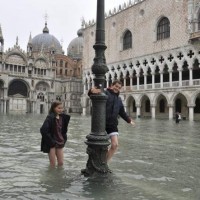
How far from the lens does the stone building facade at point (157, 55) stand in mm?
35406

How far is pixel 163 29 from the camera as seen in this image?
129 ft

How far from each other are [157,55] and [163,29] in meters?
3.30

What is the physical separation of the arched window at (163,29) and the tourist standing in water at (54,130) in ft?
115

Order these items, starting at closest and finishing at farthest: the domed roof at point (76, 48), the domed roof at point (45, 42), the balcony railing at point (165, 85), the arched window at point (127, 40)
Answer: the balcony railing at point (165, 85) < the arched window at point (127, 40) < the domed roof at point (45, 42) < the domed roof at point (76, 48)

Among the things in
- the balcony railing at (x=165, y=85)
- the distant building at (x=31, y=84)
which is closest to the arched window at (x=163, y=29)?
the balcony railing at (x=165, y=85)

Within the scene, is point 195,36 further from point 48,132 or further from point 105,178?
point 105,178

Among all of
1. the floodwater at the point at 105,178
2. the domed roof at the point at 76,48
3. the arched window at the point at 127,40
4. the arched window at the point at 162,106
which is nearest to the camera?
the floodwater at the point at 105,178

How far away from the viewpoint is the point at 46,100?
A: 63625mm

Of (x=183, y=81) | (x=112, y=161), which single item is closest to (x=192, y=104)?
(x=183, y=81)

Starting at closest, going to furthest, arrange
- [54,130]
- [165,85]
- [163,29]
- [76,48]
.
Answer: [54,130] → [165,85] → [163,29] → [76,48]

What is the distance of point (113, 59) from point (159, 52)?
Result: 987cm

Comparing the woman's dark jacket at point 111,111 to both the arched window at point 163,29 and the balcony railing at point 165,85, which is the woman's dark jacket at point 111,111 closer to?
the balcony railing at point 165,85

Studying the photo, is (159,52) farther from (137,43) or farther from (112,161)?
(112,161)

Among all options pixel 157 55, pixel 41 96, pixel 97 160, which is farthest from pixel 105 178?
pixel 41 96
